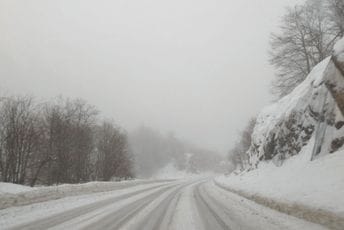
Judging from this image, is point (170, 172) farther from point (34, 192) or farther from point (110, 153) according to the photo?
point (34, 192)

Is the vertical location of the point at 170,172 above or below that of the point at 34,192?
below

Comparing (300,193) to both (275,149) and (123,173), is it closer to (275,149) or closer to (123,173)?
(275,149)

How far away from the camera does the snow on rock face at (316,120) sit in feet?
42.9

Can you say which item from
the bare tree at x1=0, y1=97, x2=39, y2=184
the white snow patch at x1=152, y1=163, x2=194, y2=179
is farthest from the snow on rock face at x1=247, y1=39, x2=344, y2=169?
the white snow patch at x1=152, y1=163, x2=194, y2=179

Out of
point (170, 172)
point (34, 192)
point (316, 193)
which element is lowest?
point (170, 172)

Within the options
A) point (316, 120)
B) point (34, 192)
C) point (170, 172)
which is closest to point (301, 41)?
point (316, 120)

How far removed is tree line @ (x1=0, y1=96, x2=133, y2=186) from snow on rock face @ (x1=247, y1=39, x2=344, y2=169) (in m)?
25.1

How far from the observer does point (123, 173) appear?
1966 inches

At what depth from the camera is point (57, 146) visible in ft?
115

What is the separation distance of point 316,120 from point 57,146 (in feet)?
99.4

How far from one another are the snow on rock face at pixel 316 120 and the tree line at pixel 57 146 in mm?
25107

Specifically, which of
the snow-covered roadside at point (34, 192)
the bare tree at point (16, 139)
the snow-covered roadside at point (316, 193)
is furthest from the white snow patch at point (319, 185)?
the bare tree at point (16, 139)

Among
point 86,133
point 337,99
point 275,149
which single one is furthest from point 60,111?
point 337,99

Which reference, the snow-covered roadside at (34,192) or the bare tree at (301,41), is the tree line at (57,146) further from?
the bare tree at (301,41)
